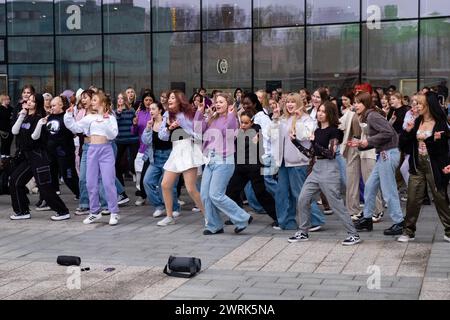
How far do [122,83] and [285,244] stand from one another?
48.5ft

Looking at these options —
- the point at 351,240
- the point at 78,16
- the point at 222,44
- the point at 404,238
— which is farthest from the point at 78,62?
the point at 404,238

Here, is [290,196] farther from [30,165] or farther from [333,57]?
[333,57]

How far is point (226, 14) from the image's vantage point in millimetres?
22219

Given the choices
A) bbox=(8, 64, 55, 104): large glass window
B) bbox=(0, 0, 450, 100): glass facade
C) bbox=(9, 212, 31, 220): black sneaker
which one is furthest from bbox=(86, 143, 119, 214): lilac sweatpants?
bbox=(8, 64, 55, 104): large glass window

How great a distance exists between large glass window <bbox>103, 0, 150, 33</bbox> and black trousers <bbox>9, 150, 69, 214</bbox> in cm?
1220

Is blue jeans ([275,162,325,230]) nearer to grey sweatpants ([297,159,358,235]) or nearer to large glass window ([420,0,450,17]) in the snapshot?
grey sweatpants ([297,159,358,235])

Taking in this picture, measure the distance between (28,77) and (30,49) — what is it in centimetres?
86

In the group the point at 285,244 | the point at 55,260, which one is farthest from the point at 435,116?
the point at 55,260

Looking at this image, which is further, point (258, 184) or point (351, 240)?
point (258, 184)

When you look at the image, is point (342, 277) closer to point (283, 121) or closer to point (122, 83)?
point (283, 121)

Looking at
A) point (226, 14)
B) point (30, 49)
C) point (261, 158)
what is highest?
point (226, 14)

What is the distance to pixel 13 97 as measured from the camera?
953 inches

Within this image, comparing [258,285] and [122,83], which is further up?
[122,83]

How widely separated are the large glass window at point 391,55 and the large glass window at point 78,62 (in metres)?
8.08
